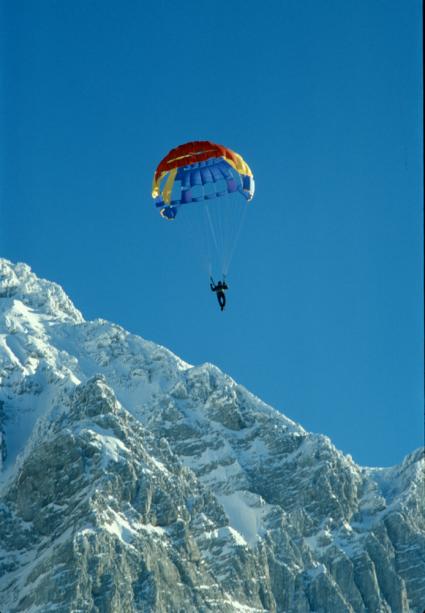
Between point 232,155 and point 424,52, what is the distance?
7489cm

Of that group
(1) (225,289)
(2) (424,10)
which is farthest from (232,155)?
(2) (424,10)

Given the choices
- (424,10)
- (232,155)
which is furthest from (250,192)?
(424,10)

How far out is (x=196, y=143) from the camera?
178750 millimetres

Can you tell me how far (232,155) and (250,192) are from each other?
4.07 m

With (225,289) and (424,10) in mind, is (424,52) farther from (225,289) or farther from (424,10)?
(225,289)

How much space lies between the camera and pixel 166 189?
7106 inches

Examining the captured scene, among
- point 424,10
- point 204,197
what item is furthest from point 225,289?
point 424,10

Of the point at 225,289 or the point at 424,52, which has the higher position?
the point at 225,289

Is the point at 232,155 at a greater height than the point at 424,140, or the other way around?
the point at 232,155

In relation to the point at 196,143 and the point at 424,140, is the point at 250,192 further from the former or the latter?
the point at 424,140

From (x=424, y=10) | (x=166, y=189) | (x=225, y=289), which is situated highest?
(x=166, y=189)

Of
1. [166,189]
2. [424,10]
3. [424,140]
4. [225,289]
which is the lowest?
[424,140]

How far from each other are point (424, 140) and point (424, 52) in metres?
5.12

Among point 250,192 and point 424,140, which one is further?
point 250,192
